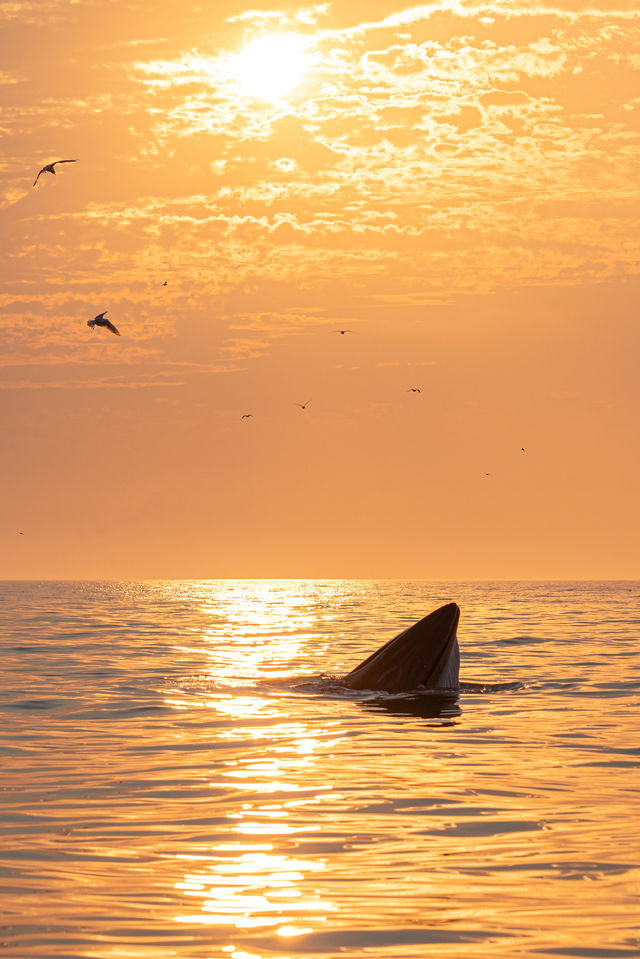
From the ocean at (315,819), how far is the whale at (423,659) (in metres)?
0.64

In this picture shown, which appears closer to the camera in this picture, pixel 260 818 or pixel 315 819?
pixel 315 819

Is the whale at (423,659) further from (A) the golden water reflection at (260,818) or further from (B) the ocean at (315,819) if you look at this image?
(A) the golden water reflection at (260,818)

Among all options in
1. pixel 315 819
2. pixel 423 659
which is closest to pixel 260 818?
pixel 315 819

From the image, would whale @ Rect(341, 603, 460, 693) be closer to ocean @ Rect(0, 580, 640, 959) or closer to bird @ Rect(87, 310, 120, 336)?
ocean @ Rect(0, 580, 640, 959)

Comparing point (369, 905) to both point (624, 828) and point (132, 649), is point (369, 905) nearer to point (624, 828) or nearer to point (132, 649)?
point (624, 828)

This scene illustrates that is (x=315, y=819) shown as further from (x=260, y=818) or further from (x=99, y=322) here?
(x=99, y=322)

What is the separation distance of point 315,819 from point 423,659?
10013mm

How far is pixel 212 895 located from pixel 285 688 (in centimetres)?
1360

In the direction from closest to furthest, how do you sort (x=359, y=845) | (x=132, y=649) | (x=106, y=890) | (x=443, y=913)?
1. (x=443, y=913)
2. (x=106, y=890)
3. (x=359, y=845)
4. (x=132, y=649)

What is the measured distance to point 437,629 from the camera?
2017cm

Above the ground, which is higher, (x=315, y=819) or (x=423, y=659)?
(x=315, y=819)

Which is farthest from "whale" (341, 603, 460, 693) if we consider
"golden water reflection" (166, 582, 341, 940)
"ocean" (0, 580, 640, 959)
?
"golden water reflection" (166, 582, 341, 940)

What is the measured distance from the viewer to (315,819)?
10.3 metres

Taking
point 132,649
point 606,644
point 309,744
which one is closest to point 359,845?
point 309,744
